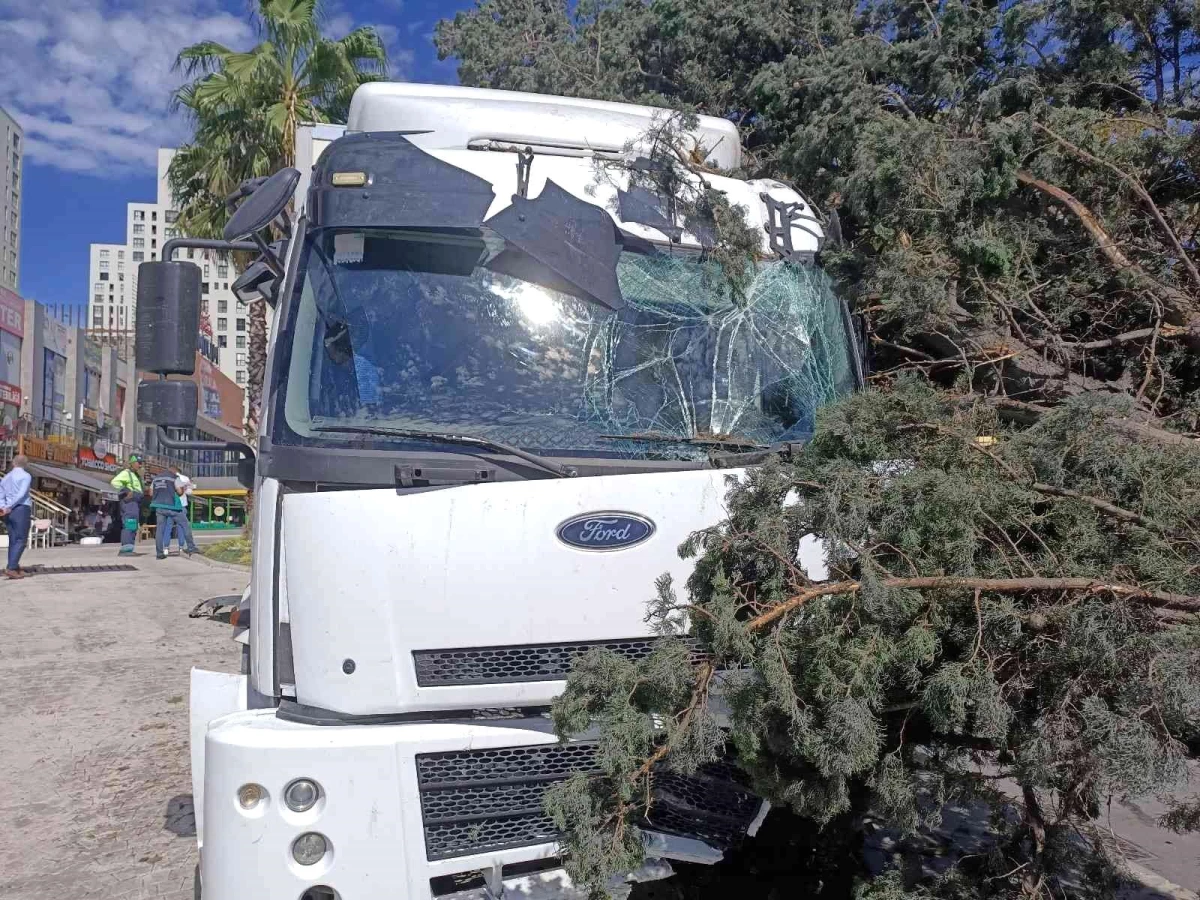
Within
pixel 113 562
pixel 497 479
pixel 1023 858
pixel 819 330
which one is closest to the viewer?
pixel 1023 858

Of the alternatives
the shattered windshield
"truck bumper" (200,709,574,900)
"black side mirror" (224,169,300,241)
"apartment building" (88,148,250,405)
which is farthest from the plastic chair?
"apartment building" (88,148,250,405)

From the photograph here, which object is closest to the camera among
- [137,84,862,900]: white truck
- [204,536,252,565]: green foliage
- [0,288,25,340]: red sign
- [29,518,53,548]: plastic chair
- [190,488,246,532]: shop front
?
[137,84,862,900]: white truck

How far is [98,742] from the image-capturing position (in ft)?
20.7

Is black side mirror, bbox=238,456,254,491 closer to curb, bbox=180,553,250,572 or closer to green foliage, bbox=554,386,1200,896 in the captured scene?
green foliage, bbox=554,386,1200,896

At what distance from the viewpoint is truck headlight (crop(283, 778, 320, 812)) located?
269 cm

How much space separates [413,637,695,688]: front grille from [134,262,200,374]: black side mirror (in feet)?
5.42

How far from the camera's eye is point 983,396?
3127 millimetres

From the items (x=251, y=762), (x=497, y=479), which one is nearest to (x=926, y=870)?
(x=497, y=479)

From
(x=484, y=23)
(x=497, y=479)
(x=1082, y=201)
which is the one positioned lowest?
(x=497, y=479)

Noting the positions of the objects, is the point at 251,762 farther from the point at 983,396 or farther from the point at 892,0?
the point at 892,0

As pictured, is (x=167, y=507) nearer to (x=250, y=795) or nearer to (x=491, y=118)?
(x=491, y=118)

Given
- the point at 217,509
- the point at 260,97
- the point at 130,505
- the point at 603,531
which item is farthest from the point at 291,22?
the point at 217,509

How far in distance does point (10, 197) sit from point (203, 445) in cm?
9554

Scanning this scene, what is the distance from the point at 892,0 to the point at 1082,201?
12.9 feet
